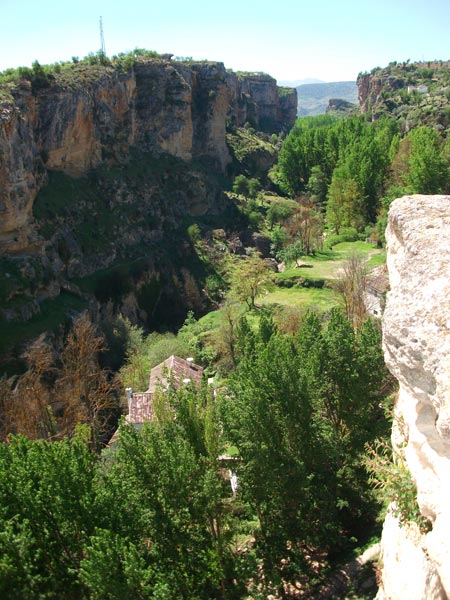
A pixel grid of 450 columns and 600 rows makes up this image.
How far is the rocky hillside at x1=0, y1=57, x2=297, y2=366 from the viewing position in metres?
41.3

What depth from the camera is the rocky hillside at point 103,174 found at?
4134 cm

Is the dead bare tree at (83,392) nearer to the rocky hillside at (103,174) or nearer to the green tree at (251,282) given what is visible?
the rocky hillside at (103,174)

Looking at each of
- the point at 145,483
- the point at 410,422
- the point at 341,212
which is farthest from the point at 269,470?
the point at 341,212

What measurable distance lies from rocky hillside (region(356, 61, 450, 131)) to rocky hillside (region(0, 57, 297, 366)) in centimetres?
3283

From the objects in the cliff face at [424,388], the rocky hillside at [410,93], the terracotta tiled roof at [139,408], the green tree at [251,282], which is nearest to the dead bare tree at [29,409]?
the terracotta tiled roof at [139,408]

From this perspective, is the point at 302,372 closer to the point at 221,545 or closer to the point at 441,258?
the point at 221,545

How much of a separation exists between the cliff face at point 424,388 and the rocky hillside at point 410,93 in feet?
259

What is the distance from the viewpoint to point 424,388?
848 cm

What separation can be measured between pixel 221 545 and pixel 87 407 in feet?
54.5

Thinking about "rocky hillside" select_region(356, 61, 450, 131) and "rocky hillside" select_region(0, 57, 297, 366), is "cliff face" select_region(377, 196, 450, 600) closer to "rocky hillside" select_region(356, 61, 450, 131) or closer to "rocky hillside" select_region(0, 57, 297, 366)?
"rocky hillside" select_region(0, 57, 297, 366)

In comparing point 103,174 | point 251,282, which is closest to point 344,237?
point 251,282

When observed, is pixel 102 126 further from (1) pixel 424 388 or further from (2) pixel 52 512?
(1) pixel 424 388

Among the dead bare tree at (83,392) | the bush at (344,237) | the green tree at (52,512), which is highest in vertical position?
the green tree at (52,512)

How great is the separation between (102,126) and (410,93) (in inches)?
3217
